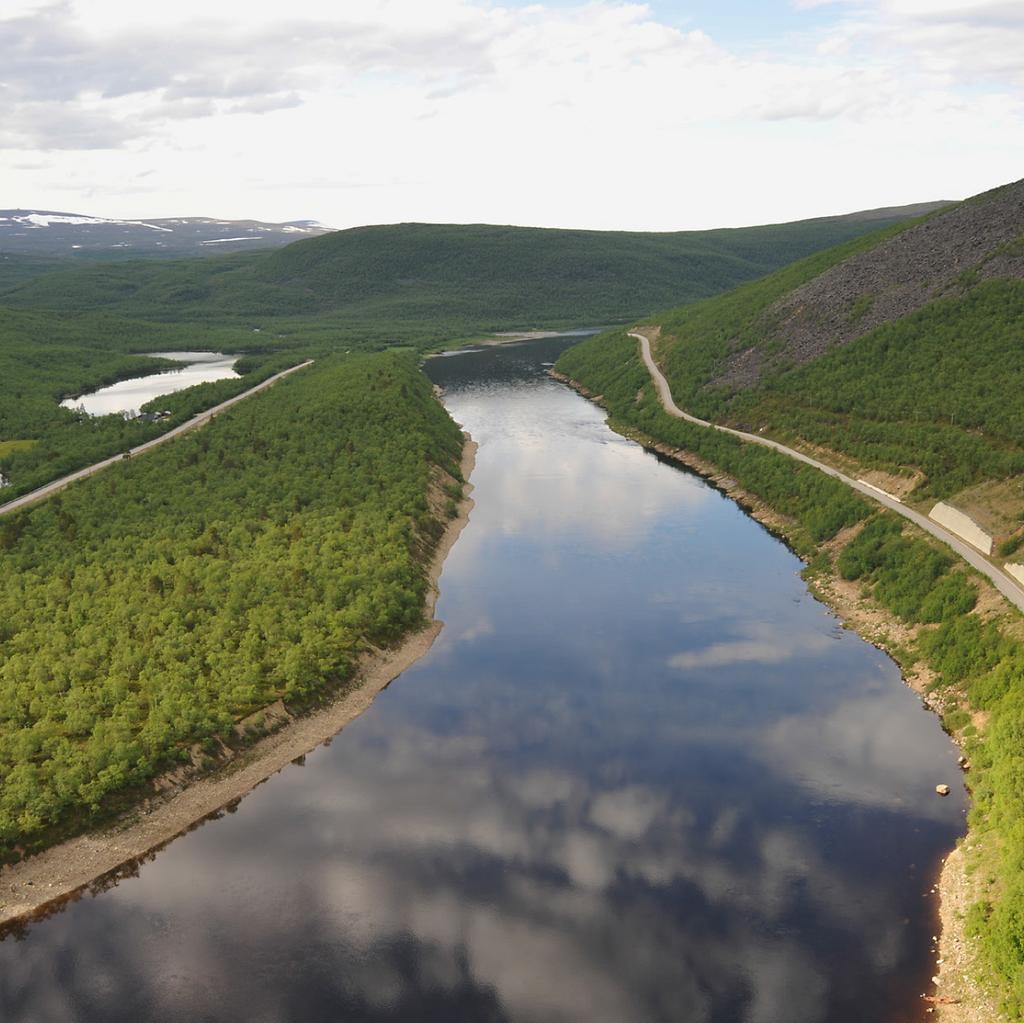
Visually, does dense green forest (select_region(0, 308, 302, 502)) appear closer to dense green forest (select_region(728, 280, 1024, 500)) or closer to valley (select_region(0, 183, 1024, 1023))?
valley (select_region(0, 183, 1024, 1023))

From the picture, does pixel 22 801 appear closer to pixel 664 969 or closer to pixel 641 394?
pixel 664 969

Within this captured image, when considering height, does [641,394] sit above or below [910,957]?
above

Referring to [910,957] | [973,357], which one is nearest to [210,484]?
[910,957]

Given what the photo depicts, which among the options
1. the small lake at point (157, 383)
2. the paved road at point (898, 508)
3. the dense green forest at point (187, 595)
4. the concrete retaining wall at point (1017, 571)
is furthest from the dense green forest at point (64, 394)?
the concrete retaining wall at point (1017, 571)

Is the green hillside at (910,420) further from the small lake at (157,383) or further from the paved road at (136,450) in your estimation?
the small lake at (157,383)

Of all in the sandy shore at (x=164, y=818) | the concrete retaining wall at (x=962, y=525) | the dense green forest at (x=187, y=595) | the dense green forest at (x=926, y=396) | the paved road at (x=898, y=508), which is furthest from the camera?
the dense green forest at (x=926, y=396)
